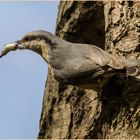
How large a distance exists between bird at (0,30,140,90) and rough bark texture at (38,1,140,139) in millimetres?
126

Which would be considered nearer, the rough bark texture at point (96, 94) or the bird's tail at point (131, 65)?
the bird's tail at point (131, 65)

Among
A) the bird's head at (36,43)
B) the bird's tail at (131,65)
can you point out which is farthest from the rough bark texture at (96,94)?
the bird's head at (36,43)

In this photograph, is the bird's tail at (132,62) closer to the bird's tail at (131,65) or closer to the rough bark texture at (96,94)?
the bird's tail at (131,65)

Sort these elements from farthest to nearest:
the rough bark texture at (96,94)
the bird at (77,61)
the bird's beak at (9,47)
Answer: the bird's beak at (9,47) < the rough bark texture at (96,94) < the bird at (77,61)

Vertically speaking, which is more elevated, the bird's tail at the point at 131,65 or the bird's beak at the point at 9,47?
the bird's beak at the point at 9,47

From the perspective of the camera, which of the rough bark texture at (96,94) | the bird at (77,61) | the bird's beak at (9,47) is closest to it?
the bird at (77,61)

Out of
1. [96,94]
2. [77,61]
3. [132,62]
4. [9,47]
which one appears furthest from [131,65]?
[9,47]

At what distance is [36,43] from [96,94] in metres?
0.43

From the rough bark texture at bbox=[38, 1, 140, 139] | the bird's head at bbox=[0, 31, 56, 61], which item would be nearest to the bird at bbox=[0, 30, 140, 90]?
the bird's head at bbox=[0, 31, 56, 61]

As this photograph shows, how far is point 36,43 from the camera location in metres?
3.90

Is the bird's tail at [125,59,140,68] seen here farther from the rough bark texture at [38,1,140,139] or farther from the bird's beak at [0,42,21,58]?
the bird's beak at [0,42,21,58]

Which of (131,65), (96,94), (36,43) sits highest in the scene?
(36,43)

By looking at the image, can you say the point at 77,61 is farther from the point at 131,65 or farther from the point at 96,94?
the point at 96,94

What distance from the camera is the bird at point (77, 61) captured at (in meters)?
3.68
